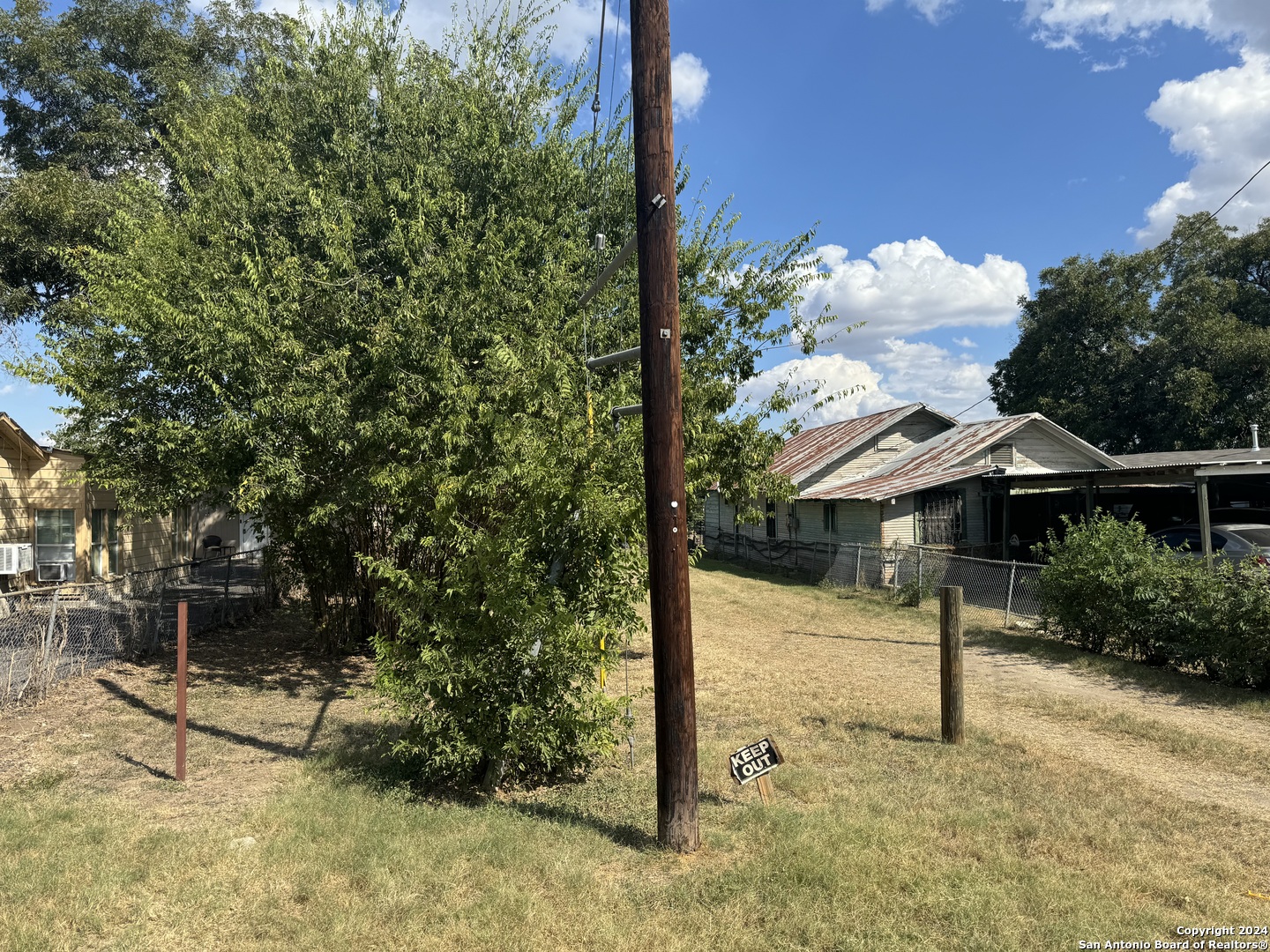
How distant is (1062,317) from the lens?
38562 millimetres

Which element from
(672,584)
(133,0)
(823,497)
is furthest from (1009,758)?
(133,0)

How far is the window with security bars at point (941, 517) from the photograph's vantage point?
73.6 ft

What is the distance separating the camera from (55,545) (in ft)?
56.4

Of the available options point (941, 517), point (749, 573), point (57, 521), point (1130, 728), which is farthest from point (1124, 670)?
point (57, 521)

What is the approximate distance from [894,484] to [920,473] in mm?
1367

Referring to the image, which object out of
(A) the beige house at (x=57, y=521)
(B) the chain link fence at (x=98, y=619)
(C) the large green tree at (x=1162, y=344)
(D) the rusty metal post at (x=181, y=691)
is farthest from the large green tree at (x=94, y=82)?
(C) the large green tree at (x=1162, y=344)

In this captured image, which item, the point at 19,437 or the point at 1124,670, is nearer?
the point at 1124,670

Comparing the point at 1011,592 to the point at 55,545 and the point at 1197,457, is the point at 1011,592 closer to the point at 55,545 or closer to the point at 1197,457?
the point at 1197,457

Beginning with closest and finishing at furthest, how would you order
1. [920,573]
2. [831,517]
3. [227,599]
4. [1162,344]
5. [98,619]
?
[98,619] → [227,599] → [920,573] → [831,517] → [1162,344]

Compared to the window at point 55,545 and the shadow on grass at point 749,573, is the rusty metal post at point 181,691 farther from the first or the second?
the shadow on grass at point 749,573

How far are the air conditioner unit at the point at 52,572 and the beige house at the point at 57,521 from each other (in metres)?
0.02

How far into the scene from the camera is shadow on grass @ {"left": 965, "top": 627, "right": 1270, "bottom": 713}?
945 centimetres

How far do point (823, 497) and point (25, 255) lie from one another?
21.3m

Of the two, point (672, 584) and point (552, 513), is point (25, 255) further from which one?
point (672, 584)
